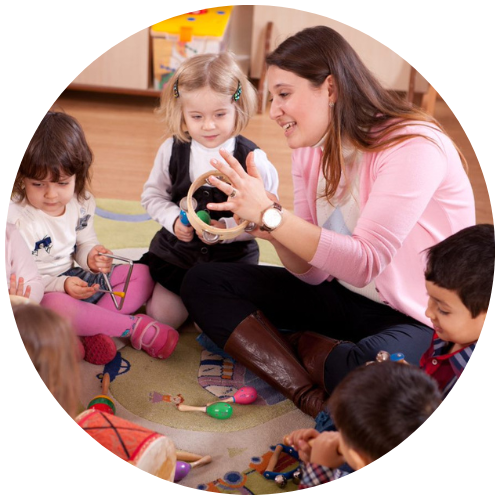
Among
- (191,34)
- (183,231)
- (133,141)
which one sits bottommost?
(183,231)

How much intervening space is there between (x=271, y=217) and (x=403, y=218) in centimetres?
19

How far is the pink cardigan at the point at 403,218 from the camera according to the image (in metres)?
1.01

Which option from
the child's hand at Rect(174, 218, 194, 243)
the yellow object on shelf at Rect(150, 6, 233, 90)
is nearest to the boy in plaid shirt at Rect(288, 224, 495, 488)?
the child's hand at Rect(174, 218, 194, 243)

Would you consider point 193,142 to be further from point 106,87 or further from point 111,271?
point 106,87

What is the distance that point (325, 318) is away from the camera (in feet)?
3.93

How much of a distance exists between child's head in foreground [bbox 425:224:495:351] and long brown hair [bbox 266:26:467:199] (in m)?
0.19

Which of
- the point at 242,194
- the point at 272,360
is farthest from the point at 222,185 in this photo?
the point at 272,360

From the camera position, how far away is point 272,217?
3.23ft

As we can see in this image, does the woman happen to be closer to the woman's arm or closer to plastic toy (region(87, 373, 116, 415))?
the woman's arm

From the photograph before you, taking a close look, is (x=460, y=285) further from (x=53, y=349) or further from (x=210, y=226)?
(x=53, y=349)

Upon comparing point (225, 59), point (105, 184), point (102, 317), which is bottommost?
point (102, 317)

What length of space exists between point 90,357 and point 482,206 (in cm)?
84

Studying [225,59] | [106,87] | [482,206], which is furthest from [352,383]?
[106,87]

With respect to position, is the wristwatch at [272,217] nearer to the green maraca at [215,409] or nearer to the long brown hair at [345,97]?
the long brown hair at [345,97]
